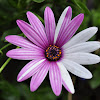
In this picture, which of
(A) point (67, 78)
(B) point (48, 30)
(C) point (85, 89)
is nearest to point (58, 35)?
(B) point (48, 30)

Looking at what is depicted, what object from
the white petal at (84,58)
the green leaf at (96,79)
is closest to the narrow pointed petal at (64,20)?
the white petal at (84,58)

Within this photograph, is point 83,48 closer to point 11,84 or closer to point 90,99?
point 11,84

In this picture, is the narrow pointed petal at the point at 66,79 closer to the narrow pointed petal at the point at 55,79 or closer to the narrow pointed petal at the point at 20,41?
the narrow pointed petal at the point at 55,79

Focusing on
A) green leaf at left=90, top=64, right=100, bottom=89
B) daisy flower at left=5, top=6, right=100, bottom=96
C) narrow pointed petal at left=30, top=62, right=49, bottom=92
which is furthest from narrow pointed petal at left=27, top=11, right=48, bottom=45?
green leaf at left=90, top=64, right=100, bottom=89

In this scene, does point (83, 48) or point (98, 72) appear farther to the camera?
point (98, 72)

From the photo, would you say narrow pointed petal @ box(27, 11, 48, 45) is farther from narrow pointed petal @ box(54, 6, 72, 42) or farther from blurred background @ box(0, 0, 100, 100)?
blurred background @ box(0, 0, 100, 100)

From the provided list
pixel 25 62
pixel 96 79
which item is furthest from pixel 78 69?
pixel 96 79
